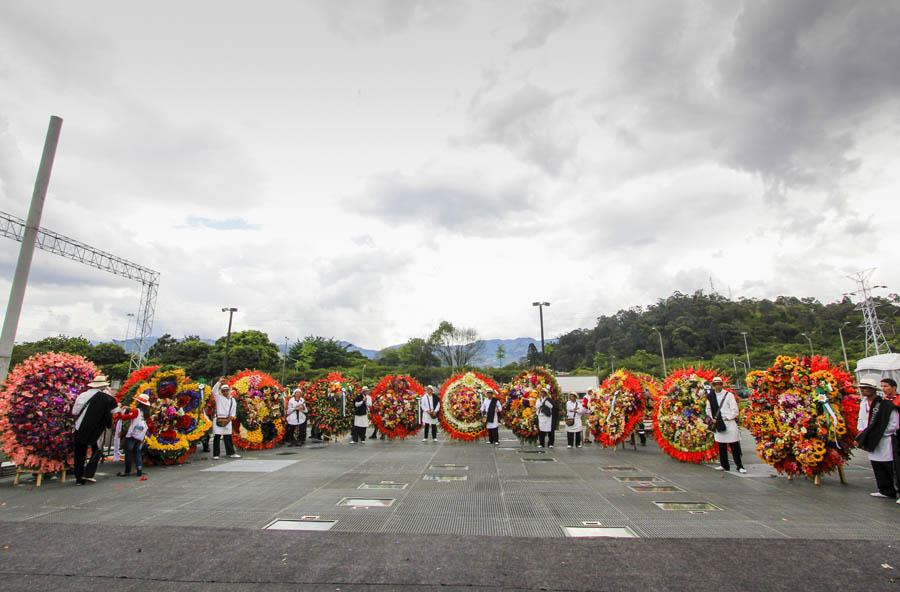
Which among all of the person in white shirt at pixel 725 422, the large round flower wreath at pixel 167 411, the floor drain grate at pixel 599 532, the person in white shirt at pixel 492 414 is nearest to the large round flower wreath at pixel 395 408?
the person in white shirt at pixel 492 414


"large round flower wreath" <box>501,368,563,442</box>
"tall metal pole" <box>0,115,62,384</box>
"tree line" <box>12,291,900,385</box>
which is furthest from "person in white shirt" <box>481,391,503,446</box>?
"tree line" <box>12,291,900,385</box>

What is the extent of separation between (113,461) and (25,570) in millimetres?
8257

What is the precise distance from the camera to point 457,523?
6.03m

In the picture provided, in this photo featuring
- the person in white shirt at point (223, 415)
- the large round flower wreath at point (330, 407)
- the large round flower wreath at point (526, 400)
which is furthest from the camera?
the large round flower wreath at point (330, 407)

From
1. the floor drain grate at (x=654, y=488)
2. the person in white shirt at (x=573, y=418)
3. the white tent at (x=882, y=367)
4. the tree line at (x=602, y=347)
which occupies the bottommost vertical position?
the floor drain grate at (x=654, y=488)

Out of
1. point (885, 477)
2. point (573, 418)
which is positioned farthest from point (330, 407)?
point (885, 477)

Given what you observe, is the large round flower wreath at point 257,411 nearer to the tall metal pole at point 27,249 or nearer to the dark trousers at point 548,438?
the tall metal pole at point 27,249

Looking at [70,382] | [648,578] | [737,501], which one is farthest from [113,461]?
[737,501]

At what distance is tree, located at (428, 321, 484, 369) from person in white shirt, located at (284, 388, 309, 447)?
53.1 metres

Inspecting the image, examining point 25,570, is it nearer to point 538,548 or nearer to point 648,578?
point 538,548

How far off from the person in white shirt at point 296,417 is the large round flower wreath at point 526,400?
6.18 meters

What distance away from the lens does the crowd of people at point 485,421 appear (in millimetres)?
7637

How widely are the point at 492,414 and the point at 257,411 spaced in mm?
6802

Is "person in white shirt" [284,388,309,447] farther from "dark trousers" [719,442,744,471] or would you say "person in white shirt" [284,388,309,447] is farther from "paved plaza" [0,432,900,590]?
"dark trousers" [719,442,744,471]
